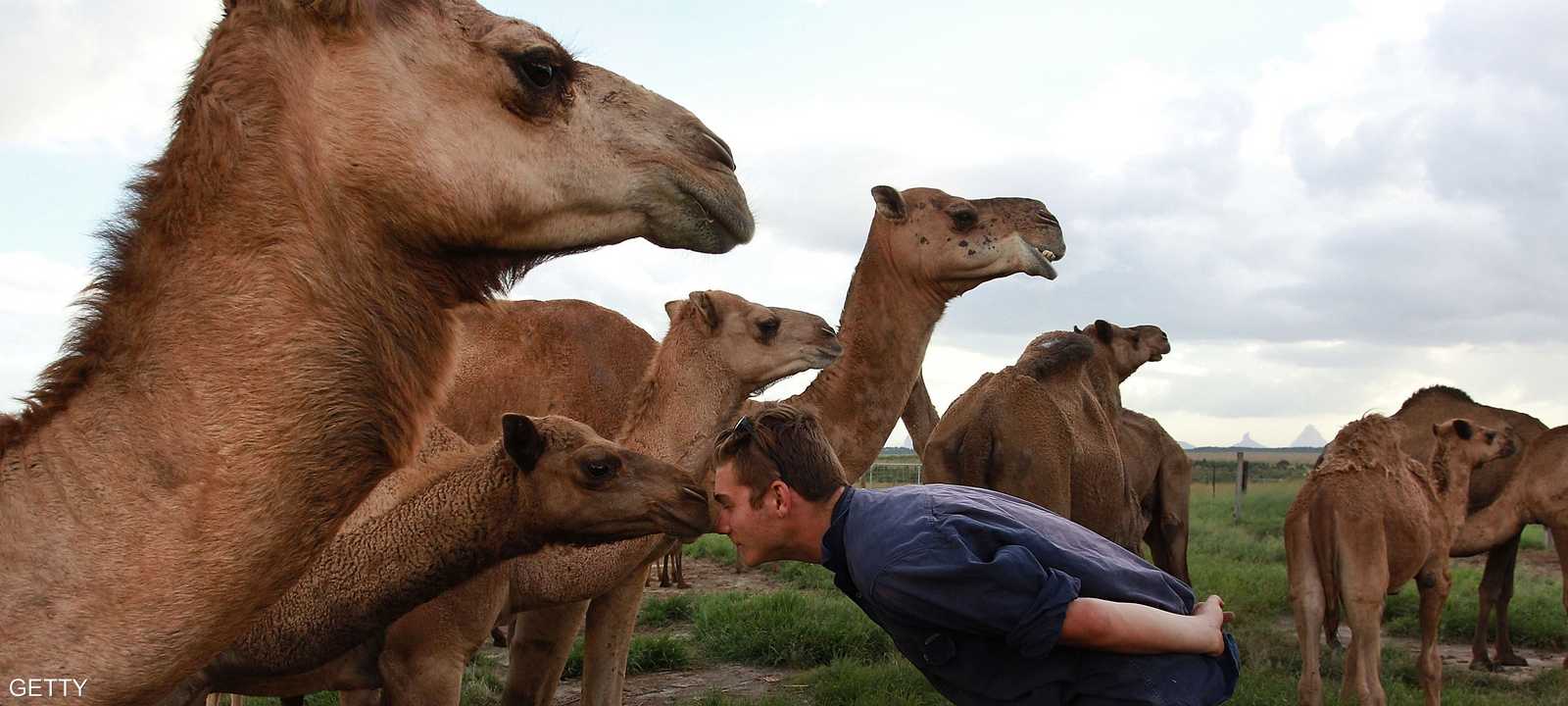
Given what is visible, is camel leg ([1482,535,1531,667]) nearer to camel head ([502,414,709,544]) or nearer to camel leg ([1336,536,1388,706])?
camel leg ([1336,536,1388,706])

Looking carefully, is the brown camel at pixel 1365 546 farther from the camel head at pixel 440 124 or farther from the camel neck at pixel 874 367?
the camel head at pixel 440 124

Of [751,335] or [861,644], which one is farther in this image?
[861,644]

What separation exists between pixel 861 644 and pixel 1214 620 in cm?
715

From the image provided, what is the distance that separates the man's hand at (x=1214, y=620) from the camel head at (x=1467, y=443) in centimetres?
830

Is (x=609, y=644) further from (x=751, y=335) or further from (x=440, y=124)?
(x=440, y=124)

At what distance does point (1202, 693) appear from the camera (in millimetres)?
3443

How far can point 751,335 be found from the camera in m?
7.30

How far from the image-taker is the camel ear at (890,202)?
26.9 feet

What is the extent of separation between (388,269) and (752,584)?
43.0 feet

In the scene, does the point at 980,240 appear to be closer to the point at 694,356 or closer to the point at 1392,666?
the point at 694,356

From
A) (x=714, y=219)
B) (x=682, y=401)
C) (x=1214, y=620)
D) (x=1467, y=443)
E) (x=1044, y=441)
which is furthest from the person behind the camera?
(x=1467, y=443)

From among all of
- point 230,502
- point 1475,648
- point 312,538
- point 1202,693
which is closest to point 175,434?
point 230,502

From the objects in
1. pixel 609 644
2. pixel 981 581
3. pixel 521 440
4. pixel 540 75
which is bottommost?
pixel 609 644

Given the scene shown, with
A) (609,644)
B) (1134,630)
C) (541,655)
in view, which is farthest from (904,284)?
(1134,630)
